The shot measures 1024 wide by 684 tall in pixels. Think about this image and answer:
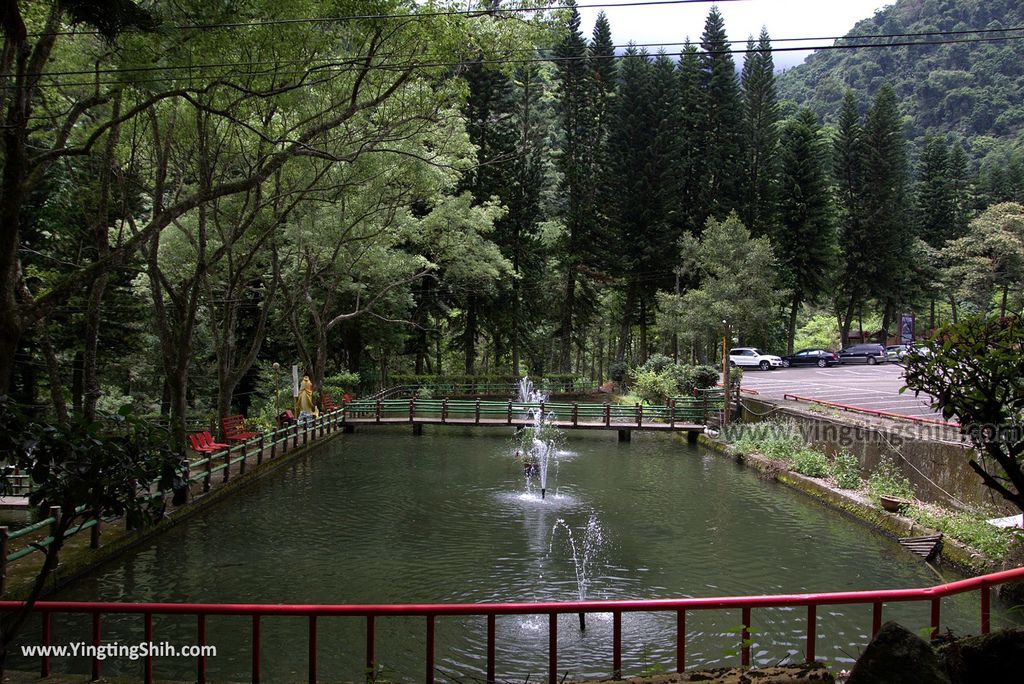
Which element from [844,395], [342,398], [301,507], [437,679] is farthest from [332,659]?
[844,395]

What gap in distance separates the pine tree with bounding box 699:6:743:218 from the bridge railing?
66.5ft

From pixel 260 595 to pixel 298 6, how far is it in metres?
8.63

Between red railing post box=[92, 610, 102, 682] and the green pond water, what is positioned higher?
red railing post box=[92, 610, 102, 682]

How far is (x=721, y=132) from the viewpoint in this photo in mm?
43625

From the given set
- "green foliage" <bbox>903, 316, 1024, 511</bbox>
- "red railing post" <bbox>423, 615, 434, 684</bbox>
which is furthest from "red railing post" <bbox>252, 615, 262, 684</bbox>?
"green foliage" <bbox>903, 316, 1024, 511</bbox>

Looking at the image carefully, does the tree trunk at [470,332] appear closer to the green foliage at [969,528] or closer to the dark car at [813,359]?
the dark car at [813,359]

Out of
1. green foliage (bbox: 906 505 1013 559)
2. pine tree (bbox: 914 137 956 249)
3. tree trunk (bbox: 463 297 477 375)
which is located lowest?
green foliage (bbox: 906 505 1013 559)

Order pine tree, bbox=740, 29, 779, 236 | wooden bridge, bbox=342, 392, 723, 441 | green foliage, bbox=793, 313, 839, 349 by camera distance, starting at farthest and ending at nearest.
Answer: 1. green foliage, bbox=793, 313, 839, 349
2. pine tree, bbox=740, 29, 779, 236
3. wooden bridge, bbox=342, 392, 723, 441

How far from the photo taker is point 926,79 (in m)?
112

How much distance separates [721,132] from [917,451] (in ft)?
108

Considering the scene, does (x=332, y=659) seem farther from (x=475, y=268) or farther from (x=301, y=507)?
(x=475, y=268)

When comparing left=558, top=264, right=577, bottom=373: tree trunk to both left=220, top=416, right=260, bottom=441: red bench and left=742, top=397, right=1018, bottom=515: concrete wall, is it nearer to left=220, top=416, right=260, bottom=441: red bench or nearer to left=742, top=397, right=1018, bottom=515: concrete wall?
left=742, top=397, right=1018, bottom=515: concrete wall

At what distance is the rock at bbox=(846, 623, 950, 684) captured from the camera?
4.00m

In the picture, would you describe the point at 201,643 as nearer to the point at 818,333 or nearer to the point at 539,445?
the point at 539,445
